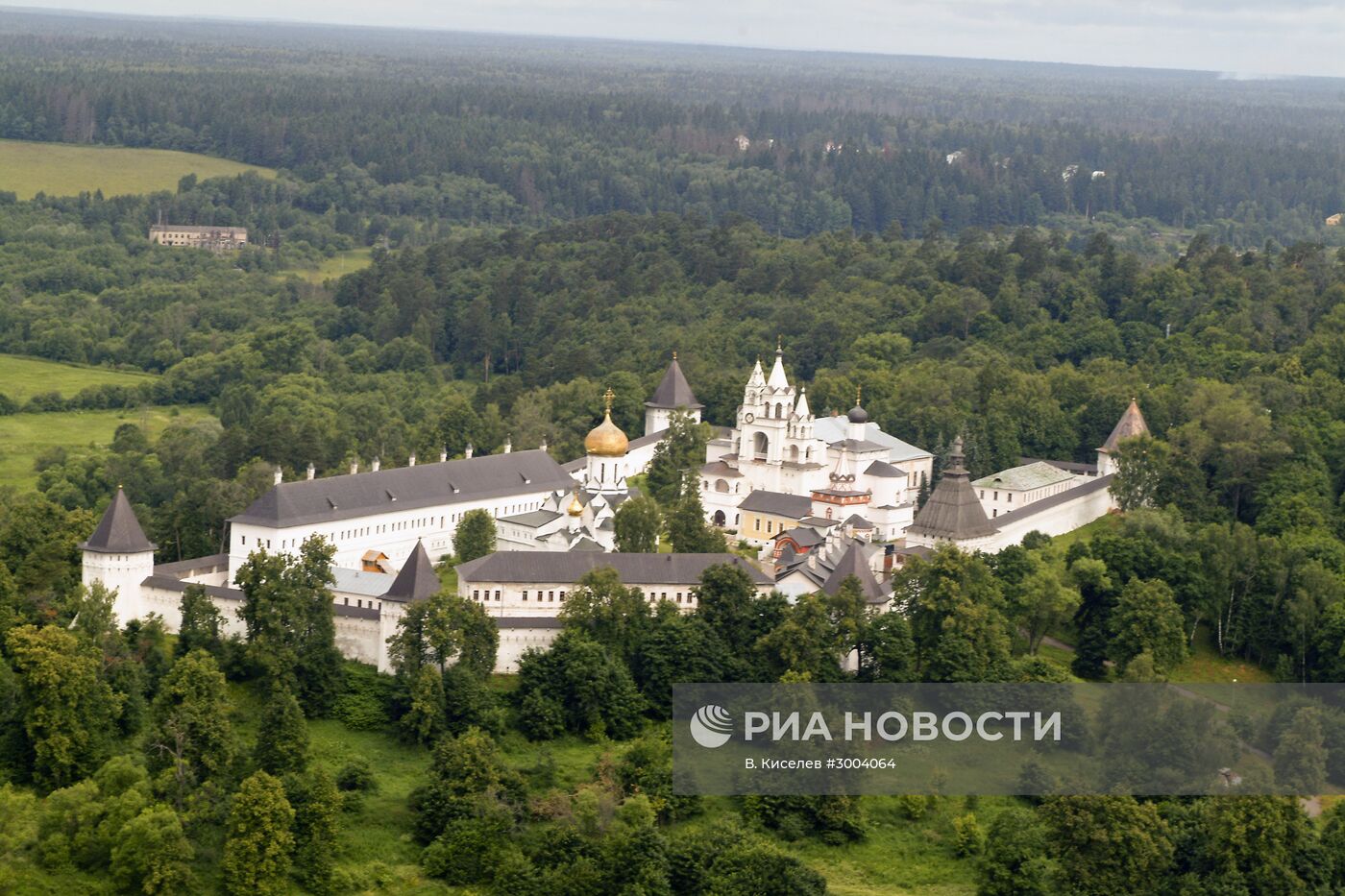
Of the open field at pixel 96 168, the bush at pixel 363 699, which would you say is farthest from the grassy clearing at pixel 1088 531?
the open field at pixel 96 168

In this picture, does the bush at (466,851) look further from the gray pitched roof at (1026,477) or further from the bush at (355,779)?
the gray pitched roof at (1026,477)

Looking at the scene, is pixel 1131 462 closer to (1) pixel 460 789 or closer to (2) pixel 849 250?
(1) pixel 460 789

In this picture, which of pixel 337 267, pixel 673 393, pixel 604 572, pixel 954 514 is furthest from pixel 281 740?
pixel 337 267

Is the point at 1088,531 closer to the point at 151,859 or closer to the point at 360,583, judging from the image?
the point at 360,583

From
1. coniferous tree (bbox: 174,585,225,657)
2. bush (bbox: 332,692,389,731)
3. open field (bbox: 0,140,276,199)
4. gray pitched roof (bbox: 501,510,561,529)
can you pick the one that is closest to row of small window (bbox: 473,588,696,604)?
bush (bbox: 332,692,389,731)

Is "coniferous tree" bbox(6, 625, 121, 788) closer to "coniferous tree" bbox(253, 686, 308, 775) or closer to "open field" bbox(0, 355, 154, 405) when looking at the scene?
"coniferous tree" bbox(253, 686, 308, 775)

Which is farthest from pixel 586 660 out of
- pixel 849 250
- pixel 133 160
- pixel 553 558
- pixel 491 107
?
pixel 491 107
